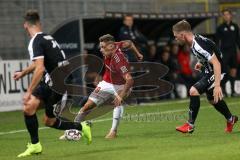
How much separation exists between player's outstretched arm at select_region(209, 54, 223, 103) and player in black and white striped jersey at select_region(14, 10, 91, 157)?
2375mm

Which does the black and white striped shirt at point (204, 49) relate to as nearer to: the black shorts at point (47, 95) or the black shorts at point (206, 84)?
the black shorts at point (206, 84)

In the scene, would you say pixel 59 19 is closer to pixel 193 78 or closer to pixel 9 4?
pixel 9 4

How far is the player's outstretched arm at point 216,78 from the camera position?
11.5 metres

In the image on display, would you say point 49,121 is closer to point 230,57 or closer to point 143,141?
point 143,141

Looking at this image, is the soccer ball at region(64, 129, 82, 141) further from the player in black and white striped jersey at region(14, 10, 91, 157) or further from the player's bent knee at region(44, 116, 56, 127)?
the player in black and white striped jersey at region(14, 10, 91, 157)

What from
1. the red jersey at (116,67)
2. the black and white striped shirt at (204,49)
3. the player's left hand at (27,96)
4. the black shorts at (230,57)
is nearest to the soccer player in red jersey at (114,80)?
the red jersey at (116,67)

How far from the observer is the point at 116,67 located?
12.8 m

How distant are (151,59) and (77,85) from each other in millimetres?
3356

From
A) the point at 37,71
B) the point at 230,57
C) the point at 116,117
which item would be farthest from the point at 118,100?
the point at 230,57

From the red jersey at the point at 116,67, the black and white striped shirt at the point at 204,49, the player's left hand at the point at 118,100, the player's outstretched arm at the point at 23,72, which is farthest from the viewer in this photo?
the red jersey at the point at 116,67

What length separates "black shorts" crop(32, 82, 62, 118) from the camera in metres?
10.7

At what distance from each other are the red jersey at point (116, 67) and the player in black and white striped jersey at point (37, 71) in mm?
2048

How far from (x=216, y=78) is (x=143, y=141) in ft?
4.95

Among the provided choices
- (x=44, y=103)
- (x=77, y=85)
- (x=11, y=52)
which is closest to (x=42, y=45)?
(x=44, y=103)
